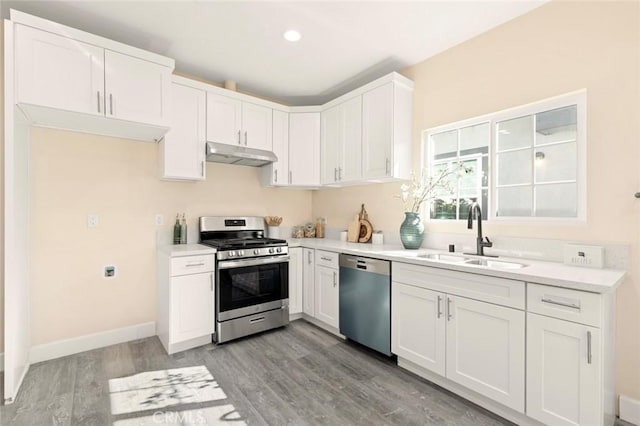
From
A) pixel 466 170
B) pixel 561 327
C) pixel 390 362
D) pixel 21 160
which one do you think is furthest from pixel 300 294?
pixel 21 160

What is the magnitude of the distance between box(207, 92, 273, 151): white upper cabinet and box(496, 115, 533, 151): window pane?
2346 millimetres

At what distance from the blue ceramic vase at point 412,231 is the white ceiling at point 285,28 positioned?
156 cm

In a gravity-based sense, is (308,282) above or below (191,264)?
below

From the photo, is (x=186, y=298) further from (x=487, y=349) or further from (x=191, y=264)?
(x=487, y=349)

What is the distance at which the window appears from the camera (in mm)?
2121

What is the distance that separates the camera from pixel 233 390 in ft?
6.97

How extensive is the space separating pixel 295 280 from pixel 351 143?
5.47 feet

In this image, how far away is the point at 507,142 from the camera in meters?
2.48

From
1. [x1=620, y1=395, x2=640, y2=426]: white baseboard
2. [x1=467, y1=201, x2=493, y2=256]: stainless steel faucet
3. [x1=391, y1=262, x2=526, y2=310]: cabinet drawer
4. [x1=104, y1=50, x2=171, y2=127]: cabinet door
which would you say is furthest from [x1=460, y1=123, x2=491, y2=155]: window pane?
[x1=104, y1=50, x2=171, y2=127]: cabinet door

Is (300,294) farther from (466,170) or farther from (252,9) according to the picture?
(252,9)

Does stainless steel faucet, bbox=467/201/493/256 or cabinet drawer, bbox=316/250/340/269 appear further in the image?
cabinet drawer, bbox=316/250/340/269

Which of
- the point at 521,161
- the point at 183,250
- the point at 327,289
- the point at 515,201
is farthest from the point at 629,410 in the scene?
the point at 183,250

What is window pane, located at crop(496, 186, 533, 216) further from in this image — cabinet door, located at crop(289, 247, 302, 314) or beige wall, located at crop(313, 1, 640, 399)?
cabinet door, located at crop(289, 247, 302, 314)
